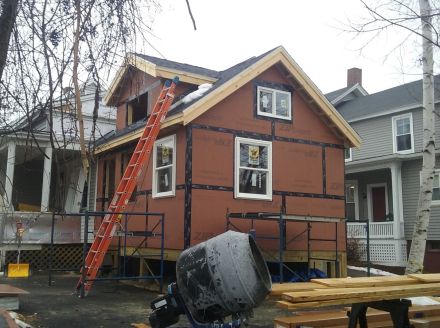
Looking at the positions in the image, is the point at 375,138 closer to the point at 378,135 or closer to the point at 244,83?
the point at 378,135

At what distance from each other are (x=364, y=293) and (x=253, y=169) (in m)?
7.88

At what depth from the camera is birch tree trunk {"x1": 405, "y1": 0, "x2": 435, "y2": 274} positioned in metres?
10.8

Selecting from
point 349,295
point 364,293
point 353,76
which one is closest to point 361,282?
point 364,293

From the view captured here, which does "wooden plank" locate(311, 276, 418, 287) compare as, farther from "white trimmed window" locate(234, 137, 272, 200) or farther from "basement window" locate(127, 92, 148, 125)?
"basement window" locate(127, 92, 148, 125)

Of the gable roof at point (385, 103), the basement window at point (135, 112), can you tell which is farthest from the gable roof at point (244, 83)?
the gable roof at point (385, 103)

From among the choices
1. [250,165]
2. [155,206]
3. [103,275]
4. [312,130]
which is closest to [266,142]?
[250,165]

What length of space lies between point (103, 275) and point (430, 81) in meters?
10.1

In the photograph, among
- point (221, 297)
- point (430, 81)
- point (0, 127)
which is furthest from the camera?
point (430, 81)

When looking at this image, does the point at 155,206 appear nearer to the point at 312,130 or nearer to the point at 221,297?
the point at 312,130

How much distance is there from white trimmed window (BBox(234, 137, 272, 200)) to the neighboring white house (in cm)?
337

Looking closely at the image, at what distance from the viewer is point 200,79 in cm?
1362

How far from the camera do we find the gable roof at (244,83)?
1167 cm

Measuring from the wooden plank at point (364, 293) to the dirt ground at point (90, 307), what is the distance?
2161mm

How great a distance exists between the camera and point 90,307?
895 cm
